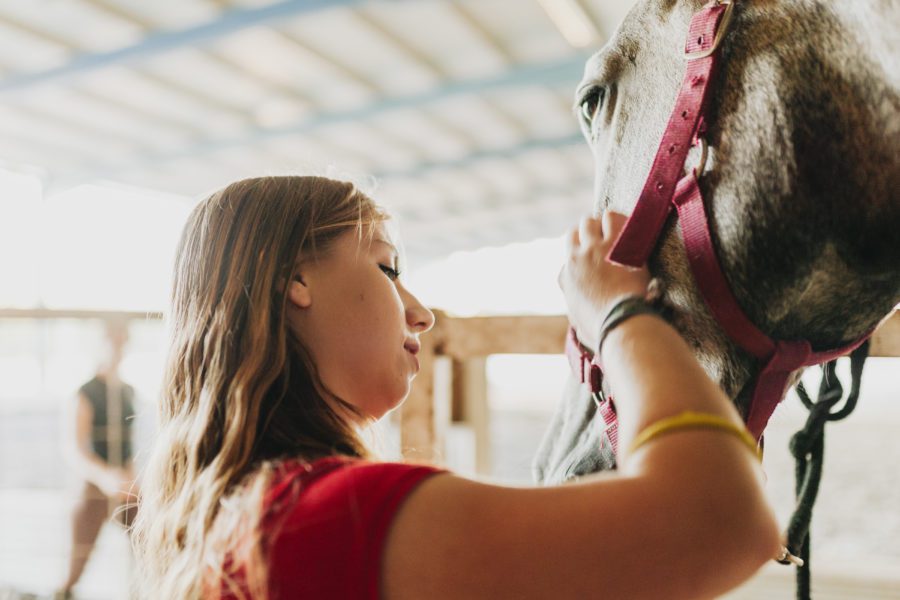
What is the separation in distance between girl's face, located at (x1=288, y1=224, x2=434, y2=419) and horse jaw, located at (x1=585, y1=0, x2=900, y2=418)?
0.38 m

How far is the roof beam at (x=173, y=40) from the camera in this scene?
6.00 metres

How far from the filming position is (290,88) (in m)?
8.22

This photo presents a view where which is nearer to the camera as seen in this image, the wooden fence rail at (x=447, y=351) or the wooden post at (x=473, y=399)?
the wooden fence rail at (x=447, y=351)

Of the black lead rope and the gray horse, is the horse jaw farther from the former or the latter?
the black lead rope

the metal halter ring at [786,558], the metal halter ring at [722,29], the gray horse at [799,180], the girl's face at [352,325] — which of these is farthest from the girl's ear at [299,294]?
the metal halter ring at [786,558]

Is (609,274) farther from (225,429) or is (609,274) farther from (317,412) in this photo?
(225,429)

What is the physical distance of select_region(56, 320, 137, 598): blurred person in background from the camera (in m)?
3.27

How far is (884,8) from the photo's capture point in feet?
2.99

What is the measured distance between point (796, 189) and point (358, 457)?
660 millimetres

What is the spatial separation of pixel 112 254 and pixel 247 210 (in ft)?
37.0

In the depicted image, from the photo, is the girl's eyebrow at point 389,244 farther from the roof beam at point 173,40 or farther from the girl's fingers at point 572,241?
the roof beam at point 173,40

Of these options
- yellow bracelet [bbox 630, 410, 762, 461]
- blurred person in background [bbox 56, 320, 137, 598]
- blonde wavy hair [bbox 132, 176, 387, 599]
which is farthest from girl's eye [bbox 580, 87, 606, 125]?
blurred person in background [bbox 56, 320, 137, 598]

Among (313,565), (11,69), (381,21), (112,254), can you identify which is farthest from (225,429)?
(112,254)

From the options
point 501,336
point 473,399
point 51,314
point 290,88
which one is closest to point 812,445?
point 501,336
